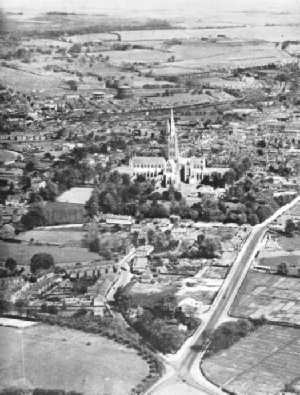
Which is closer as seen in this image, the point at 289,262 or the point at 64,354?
the point at 64,354

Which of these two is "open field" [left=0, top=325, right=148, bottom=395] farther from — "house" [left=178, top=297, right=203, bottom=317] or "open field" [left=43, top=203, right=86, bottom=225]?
"open field" [left=43, top=203, right=86, bottom=225]

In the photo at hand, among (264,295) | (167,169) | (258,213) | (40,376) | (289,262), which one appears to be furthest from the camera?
(167,169)

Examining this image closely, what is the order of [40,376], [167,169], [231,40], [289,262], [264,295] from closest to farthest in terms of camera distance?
[40,376], [264,295], [289,262], [167,169], [231,40]

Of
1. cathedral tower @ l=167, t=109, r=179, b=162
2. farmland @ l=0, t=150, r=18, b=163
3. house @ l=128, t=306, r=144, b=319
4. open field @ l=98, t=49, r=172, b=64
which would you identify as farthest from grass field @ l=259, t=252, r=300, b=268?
farmland @ l=0, t=150, r=18, b=163

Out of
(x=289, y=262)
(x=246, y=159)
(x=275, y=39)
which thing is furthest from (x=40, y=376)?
(x=275, y=39)

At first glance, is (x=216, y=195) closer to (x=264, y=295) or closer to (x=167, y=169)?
(x=167, y=169)

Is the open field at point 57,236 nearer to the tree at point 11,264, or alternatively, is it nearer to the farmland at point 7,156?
the tree at point 11,264
